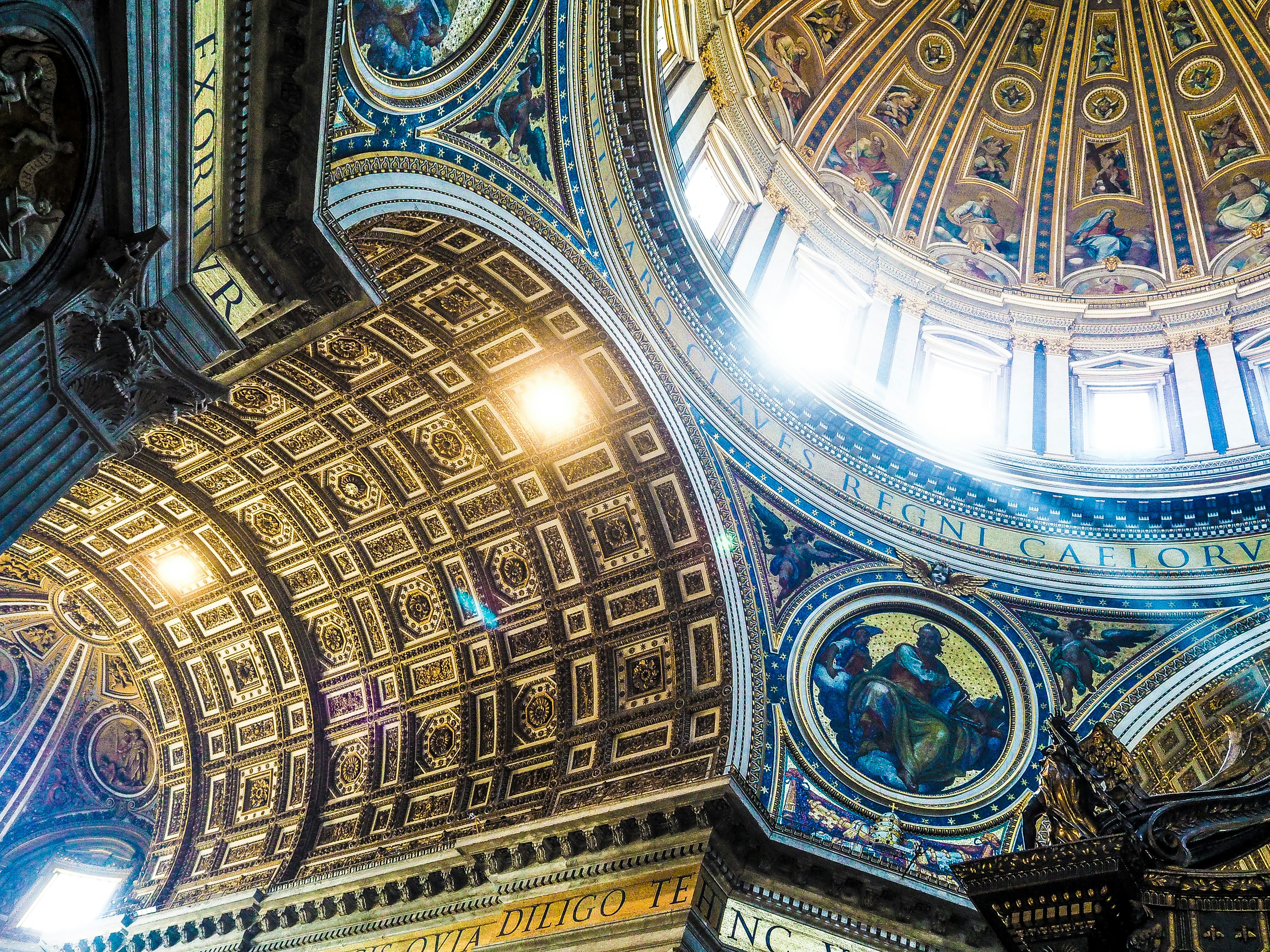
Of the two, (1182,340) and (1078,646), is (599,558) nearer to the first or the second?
(1078,646)

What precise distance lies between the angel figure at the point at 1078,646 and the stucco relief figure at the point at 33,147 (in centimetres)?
1422

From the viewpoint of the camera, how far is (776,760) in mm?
14492

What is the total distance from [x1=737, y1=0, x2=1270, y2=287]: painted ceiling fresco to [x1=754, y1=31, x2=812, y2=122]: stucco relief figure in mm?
48

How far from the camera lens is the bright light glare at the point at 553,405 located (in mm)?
15539

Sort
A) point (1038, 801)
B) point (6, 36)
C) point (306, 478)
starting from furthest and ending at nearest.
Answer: point (306, 478), point (1038, 801), point (6, 36)

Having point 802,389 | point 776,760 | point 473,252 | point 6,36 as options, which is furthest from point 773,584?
point 6,36

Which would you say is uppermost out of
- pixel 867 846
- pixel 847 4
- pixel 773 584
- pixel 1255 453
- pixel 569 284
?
pixel 847 4

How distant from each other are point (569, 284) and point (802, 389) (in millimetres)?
5480

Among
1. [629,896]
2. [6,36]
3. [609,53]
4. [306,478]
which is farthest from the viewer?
[306,478]

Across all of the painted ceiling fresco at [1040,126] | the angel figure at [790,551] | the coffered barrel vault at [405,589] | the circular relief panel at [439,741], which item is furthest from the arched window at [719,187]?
the circular relief panel at [439,741]

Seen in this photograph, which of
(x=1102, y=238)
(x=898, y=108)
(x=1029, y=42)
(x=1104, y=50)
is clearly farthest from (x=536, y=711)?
(x=1104, y=50)

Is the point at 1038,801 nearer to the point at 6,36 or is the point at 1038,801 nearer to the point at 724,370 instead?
the point at 6,36

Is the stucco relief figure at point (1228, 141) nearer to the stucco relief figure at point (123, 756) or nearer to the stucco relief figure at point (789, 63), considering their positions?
the stucco relief figure at point (789, 63)

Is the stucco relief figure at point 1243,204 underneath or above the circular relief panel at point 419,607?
above
